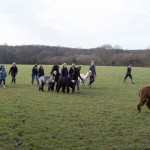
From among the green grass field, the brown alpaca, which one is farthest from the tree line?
the green grass field

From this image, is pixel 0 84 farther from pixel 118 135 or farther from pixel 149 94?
pixel 118 135

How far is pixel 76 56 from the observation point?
123 meters

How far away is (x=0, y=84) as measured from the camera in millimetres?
26906

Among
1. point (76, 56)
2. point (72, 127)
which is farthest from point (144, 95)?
point (76, 56)

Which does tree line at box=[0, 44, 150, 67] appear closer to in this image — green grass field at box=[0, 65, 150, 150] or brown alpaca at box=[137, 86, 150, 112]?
brown alpaca at box=[137, 86, 150, 112]

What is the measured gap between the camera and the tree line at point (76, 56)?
110m

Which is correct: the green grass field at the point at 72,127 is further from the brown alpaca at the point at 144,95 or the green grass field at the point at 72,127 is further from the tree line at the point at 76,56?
the tree line at the point at 76,56

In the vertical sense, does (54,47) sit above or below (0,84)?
above

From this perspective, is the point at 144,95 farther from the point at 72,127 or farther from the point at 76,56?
the point at 76,56

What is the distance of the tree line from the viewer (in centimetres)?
10965

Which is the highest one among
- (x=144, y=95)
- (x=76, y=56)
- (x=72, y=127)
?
(x=76, y=56)

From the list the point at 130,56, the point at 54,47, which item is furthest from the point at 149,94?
the point at 54,47

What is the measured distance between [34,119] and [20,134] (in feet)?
7.59

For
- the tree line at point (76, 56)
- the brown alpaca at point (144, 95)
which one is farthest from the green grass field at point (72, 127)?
the tree line at point (76, 56)
